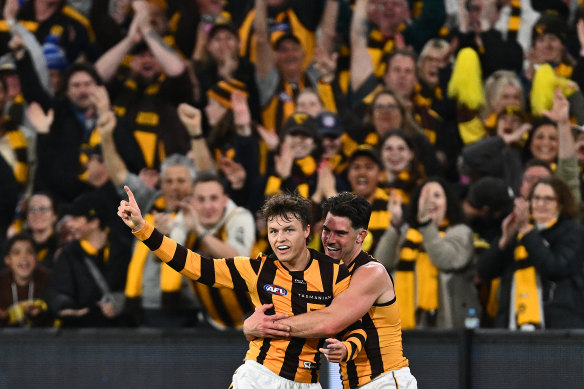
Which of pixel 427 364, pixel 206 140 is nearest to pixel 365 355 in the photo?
pixel 427 364

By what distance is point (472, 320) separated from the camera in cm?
791

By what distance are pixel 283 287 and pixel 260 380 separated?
479mm

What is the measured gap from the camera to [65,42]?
1050 cm

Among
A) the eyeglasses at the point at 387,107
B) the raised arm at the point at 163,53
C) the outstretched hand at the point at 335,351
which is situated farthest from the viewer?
the raised arm at the point at 163,53

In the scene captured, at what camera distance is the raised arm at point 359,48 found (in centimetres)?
979

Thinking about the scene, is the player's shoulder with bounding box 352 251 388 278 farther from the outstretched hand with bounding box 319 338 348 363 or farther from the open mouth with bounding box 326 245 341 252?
the outstretched hand with bounding box 319 338 348 363

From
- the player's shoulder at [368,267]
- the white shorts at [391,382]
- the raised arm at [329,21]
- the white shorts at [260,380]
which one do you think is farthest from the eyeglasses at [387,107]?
the white shorts at [260,380]

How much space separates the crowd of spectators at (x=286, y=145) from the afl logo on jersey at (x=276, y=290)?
2.81 metres

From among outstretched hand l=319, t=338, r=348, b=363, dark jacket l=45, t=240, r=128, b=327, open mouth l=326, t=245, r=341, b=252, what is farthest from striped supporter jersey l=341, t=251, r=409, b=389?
dark jacket l=45, t=240, r=128, b=327

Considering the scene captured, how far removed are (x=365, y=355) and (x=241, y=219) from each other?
3106 millimetres

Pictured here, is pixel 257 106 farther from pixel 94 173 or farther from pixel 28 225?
pixel 28 225

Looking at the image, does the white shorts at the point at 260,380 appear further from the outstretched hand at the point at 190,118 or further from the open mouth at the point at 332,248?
the outstretched hand at the point at 190,118

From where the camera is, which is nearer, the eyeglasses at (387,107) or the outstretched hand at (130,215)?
the outstretched hand at (130,215)

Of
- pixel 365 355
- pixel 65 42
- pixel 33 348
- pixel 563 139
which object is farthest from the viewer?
pixel 65 42
